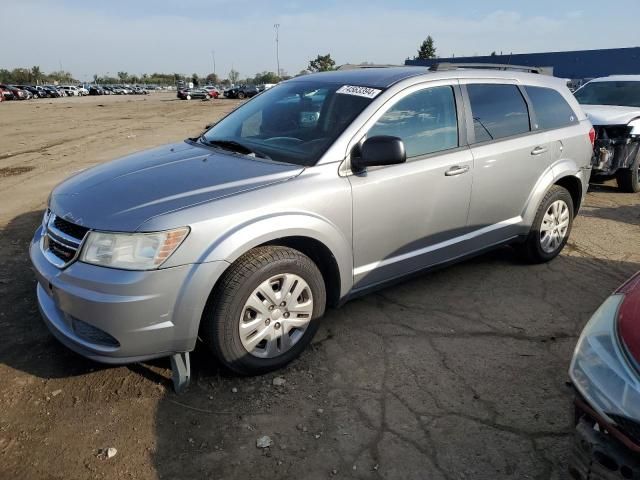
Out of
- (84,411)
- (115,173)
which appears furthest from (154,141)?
(84,411)

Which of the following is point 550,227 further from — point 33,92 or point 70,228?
point 33,92

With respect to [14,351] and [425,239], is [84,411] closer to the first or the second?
[14,351]

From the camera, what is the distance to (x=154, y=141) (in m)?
13.5

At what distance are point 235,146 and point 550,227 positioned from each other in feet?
10.0

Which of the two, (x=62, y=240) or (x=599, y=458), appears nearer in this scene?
(x=599, y=458)

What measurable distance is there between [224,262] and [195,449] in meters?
0.94

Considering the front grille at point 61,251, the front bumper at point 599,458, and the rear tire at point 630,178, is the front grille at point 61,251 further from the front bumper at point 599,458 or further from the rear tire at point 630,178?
the rear tire at point 630,178

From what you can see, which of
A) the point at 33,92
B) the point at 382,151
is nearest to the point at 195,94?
the point at 33,92

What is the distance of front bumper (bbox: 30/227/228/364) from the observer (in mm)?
2521

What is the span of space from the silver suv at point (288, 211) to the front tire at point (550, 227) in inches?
2.1

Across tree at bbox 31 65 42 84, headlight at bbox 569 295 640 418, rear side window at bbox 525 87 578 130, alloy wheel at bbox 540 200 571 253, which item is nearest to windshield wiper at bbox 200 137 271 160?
headlight at bbox 569 295 640 418

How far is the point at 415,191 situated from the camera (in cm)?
351

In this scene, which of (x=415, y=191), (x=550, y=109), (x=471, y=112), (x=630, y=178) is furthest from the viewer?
(x=630, y=178)

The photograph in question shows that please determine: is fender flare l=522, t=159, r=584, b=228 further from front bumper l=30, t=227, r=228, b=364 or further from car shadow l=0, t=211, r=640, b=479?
front bumper l=30, t=227, r=228, b=364
